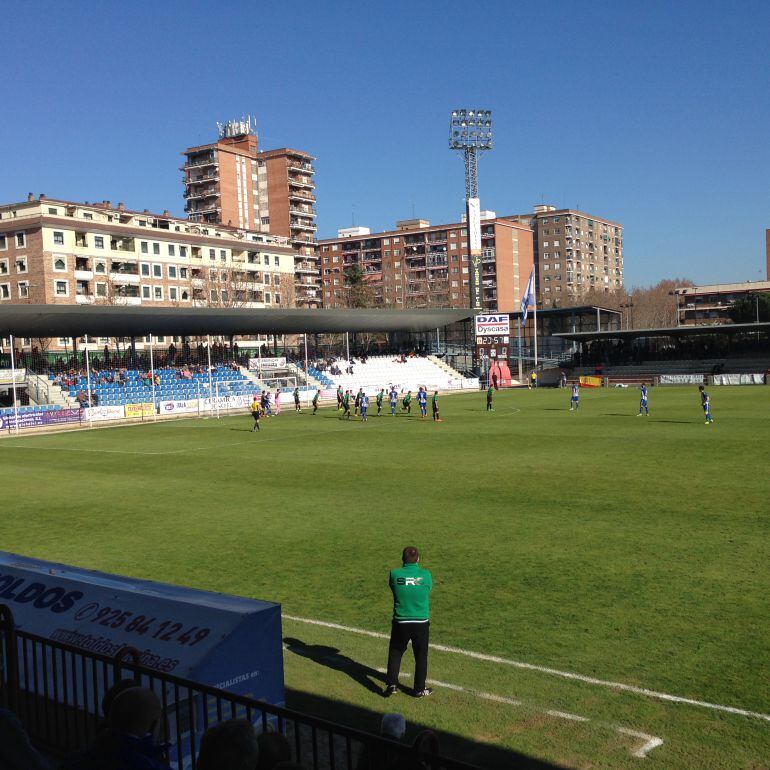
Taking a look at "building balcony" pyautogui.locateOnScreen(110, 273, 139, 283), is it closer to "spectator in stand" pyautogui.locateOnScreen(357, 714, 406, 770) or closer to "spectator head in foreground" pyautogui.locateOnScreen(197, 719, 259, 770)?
"spectator in stand" pyautogui.locateOnScreen(357, 714, 406, 770)

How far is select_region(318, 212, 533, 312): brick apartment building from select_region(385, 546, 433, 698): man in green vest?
135m

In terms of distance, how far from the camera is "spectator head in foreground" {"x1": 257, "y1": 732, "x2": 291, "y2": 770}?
13.3 feet

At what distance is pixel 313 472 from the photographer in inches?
1025

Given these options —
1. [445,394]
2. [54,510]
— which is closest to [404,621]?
[54,510]

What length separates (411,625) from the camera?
8.75m

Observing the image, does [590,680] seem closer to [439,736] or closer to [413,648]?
[413,648]

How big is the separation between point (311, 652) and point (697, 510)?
10975 mm

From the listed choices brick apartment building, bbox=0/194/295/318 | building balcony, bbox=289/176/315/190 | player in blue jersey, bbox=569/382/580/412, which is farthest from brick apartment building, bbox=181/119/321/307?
player in blue jersey, bbox=569/382/580/412

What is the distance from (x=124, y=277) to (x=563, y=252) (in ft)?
321

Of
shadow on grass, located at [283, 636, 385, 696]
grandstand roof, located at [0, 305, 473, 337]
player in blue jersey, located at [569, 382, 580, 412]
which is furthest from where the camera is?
grandstand roof, located at [0, 305, 473, 337]

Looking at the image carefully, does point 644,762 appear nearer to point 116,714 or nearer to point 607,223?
point 116,714

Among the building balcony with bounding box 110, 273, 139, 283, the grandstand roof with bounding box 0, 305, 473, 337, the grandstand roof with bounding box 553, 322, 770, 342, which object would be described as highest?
the building balcony with bounding box 110, 273, 139, 283

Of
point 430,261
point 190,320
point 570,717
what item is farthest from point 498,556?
point 430,261

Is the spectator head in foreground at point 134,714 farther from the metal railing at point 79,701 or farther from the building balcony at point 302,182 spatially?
the building balcony at point 302,182
